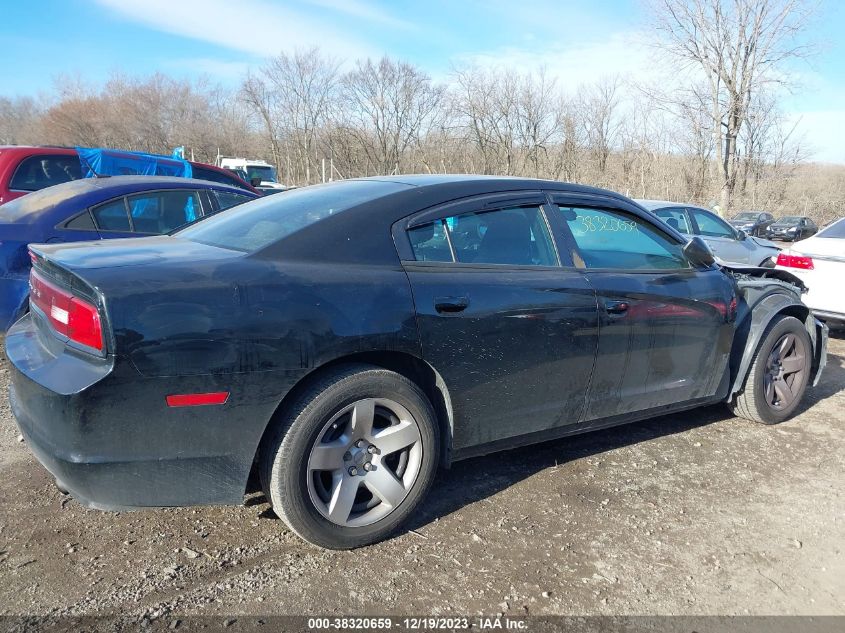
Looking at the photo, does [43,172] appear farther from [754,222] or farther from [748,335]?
[754,222]

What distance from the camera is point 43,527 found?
9.29ft

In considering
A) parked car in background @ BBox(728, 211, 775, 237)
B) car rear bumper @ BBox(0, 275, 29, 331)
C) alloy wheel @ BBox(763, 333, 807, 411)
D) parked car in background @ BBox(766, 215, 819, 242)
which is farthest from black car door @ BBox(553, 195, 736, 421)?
parked car in background @ BBox(766, 215, 819, 242)

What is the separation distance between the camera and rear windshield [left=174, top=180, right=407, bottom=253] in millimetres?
2867

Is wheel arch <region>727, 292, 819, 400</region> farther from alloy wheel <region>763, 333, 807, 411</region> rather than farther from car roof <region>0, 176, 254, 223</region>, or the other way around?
car roof <region>0, 176, 254, 223</region>

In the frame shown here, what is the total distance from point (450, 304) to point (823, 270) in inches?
218

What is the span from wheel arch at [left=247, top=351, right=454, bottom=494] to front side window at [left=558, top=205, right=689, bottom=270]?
1097 millimetres

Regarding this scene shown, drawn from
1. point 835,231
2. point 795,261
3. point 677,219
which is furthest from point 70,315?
point 677,219

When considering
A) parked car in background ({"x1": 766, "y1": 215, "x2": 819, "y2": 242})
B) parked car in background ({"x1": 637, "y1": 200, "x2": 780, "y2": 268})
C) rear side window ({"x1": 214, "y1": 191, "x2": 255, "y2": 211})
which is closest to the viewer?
rear side window ({"x1": 214, "y1": 191, "x2": 255, "y2": 211})

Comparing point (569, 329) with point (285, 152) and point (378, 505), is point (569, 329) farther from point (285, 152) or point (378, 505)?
point (285, 152)

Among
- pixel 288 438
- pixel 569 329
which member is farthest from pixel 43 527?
pixel 569 329

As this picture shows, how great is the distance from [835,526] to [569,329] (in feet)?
5.31

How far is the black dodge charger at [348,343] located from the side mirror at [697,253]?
0.03m

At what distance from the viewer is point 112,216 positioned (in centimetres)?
544

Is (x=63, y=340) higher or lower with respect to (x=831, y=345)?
higher
